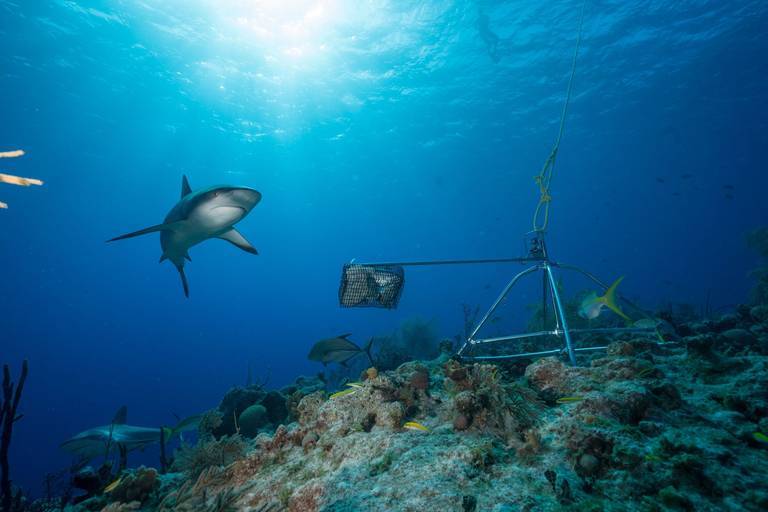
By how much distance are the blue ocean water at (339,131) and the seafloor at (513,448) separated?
33.8 ft

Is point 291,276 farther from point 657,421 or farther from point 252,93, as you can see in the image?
point 657,421

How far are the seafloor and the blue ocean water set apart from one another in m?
10.3

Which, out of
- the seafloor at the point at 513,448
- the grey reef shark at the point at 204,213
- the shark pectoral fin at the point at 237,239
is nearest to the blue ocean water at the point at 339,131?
the shark pectoral fin at the point at 237,239

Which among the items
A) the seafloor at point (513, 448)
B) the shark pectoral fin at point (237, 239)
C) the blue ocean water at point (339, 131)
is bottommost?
the seafloor at point (513, 448)

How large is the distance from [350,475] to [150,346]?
146970 millimetres

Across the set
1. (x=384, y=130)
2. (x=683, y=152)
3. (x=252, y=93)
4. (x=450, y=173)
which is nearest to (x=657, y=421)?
(x=252, y=93)

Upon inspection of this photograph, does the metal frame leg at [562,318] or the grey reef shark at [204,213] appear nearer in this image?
the metal frame leg at [562,318]

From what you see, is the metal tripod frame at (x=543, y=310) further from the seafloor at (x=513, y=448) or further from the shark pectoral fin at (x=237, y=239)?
the shark pectoral fin at (x=237, y=239)

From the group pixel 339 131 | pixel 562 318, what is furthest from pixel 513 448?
pixel 339 131

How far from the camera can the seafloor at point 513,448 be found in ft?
6.30

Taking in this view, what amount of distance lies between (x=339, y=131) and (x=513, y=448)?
35823 millimetres

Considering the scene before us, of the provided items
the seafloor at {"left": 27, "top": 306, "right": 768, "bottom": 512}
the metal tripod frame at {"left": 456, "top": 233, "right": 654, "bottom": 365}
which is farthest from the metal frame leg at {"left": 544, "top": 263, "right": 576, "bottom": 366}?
the seafloor at {"left": 27, "top": 306, "right": 768, "bottom": 512}

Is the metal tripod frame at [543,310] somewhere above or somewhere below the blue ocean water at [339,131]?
below

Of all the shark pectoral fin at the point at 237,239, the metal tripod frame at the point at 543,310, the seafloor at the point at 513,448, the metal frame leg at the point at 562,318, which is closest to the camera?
the seafloor at the point at 513,448
